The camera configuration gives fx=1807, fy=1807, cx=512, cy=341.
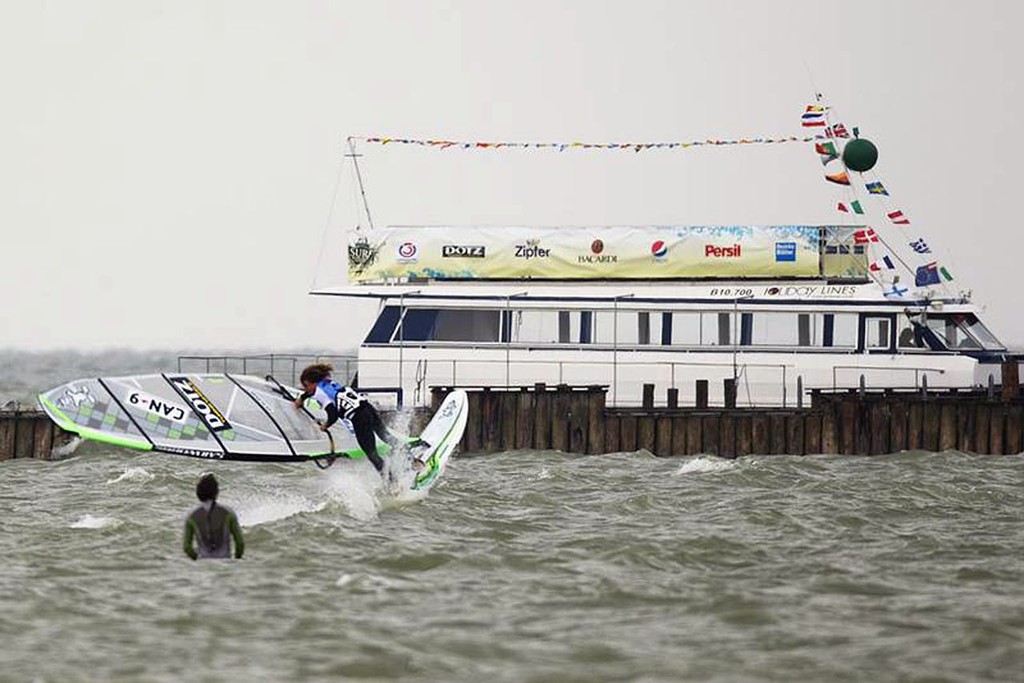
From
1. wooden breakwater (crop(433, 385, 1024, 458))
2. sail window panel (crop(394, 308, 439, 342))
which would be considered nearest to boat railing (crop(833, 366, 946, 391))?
wooden breakwater (crop(433, 385, 1024, 458))

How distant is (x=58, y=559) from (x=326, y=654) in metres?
6.79

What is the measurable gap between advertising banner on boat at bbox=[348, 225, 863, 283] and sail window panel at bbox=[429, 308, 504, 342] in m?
1.38

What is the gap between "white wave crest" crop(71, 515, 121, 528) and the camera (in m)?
24.6

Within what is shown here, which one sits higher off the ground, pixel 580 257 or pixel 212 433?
pixel 580 257

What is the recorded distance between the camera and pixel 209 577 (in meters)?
19.5

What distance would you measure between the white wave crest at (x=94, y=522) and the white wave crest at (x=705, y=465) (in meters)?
12.2

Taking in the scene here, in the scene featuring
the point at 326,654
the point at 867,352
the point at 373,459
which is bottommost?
the point at 326,654

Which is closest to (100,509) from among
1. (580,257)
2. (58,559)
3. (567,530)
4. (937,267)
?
(58,559)

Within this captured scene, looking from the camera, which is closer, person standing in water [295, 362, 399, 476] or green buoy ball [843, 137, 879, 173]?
person standing in water [295, 362, 399, 476]

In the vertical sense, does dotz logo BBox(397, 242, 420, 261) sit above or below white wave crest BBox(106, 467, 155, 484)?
above

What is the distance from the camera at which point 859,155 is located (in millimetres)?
44062

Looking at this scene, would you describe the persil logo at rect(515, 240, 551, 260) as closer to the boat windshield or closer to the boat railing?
the boat railing

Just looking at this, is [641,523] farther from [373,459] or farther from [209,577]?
[209,577]

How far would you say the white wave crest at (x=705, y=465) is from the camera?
33.8 metres
